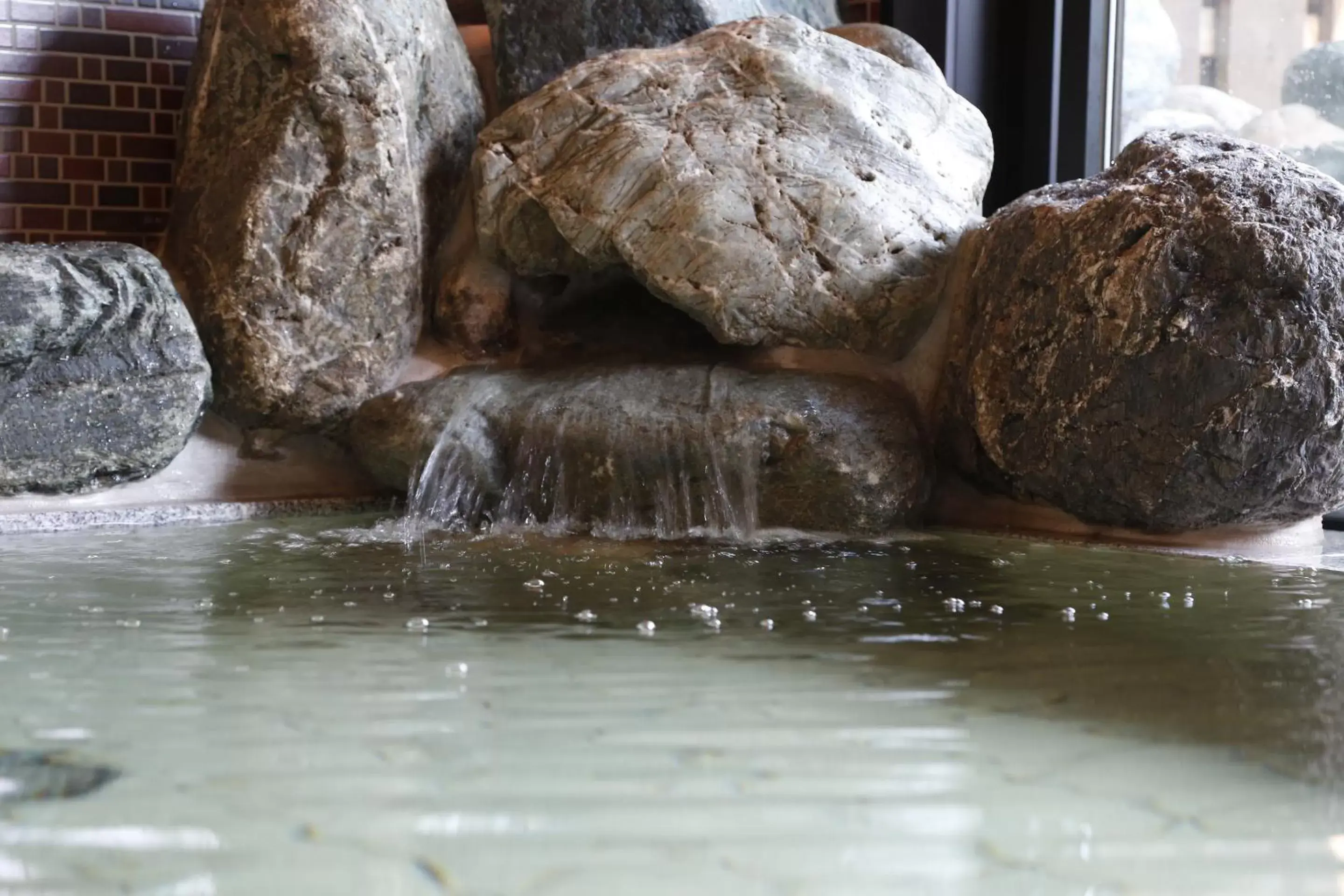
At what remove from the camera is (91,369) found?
475 cm

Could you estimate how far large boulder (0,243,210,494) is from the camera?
458 centimetres

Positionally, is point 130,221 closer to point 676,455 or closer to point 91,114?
point 91,114

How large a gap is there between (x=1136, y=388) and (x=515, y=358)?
2.43 metres

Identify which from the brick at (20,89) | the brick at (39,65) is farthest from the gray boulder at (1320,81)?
the brick at (20,89)

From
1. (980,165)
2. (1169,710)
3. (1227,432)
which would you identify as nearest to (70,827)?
(1169,710)

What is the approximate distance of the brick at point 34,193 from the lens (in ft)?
18.7

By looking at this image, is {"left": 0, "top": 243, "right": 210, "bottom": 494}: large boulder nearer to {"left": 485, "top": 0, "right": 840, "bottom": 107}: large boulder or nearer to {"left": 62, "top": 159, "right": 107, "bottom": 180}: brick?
{"left": 62, "top": 159, "right": 107, "bottom": 180}: brick

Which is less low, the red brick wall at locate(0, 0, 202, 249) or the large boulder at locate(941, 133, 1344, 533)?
the red brick wall at locate(0, 0, 202, 249)

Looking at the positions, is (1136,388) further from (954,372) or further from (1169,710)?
(1169,710)

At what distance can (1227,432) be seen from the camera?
4.12 m

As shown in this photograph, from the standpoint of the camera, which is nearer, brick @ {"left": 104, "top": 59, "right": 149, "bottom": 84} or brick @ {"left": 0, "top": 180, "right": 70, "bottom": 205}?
brick @ {"left": 0, "top": 180, "right": 70, "bottom": 205}

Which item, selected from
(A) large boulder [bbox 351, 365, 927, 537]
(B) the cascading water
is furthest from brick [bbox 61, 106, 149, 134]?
(B) the cascading water

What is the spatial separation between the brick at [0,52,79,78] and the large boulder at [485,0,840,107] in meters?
1.67

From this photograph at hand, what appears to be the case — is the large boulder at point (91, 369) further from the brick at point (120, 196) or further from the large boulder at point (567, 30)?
the large boulder at point (567, 30)
